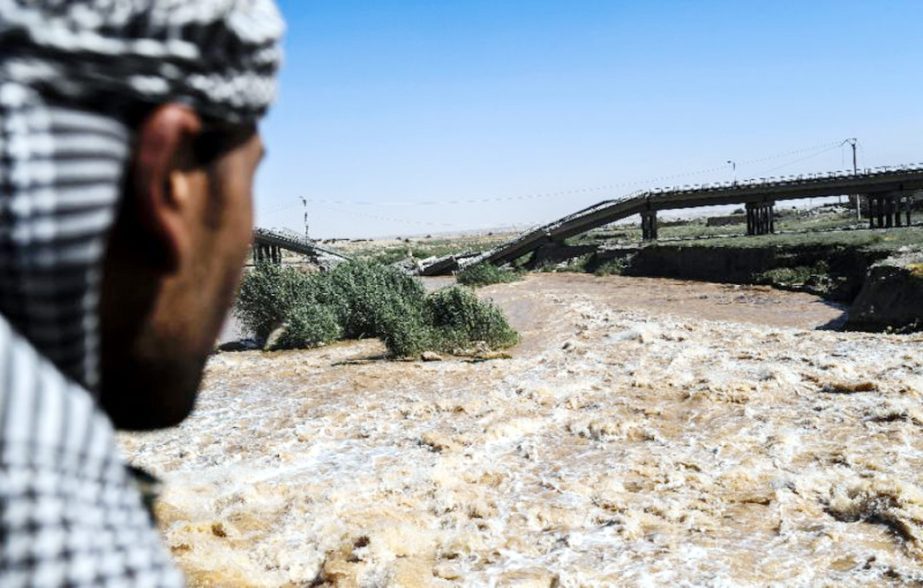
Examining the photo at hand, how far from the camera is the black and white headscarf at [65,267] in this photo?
60 centimetres

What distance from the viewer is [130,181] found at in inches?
28.1

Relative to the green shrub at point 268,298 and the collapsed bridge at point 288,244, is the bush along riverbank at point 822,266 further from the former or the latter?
the collapsed bridge at point 288,244

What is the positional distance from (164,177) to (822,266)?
77.9 feet

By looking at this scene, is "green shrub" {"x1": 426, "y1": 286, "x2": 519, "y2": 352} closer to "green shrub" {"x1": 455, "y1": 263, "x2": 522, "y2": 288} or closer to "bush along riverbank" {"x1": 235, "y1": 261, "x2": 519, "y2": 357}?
"bush along riverbank" {"x1": 235, "y1": 261, "x2": 519, "y2": 357}

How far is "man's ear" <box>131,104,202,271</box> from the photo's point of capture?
0.71 m

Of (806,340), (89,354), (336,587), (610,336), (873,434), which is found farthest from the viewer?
(610,336)

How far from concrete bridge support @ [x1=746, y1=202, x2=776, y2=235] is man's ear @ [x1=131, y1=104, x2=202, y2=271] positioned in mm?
36545

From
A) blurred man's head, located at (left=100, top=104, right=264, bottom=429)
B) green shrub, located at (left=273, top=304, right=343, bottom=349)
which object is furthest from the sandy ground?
blurred man's head, located at (left=100, top=104, right=264, bottom=429)

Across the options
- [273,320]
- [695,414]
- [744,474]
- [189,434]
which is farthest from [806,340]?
[273,320]

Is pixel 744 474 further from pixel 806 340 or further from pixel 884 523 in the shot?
pixel 806 340

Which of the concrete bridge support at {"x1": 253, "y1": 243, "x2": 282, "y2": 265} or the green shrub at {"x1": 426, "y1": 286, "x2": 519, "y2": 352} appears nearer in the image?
the green shrub at {"x1": 426, "y1": 286, "x2": 519, "y2": 352}

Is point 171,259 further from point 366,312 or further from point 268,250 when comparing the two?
point 268,250

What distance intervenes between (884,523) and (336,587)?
3.42 meters

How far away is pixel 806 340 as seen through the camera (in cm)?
1052
